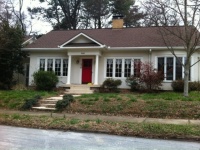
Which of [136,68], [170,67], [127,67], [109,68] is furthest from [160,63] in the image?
[109,68]

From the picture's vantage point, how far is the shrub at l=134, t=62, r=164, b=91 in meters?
16.6

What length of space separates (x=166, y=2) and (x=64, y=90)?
9.25 metres

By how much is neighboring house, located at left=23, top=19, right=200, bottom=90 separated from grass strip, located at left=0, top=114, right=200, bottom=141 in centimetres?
933

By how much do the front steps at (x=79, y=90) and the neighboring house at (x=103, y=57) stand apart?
2.69ft

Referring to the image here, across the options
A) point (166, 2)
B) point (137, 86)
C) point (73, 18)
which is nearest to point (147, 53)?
point (137, 86)

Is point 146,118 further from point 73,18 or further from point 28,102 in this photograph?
point 73,18

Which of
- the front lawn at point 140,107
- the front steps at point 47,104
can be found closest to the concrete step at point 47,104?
the front steps at point 47,104

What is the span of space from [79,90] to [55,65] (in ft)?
12.8

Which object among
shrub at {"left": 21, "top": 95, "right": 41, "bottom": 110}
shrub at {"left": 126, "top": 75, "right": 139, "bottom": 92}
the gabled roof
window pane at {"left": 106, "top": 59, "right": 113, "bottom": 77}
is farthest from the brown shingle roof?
shrub at {"left": 21, "top": 95, "right": 41, "bottom": 110}

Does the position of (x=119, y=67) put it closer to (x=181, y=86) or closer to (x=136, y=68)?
(x=136, y=68)

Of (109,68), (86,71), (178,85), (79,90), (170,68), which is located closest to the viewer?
(178,85)

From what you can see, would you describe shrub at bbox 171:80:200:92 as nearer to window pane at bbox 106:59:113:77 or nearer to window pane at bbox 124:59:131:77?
window pane at bbox 124:59:131:77

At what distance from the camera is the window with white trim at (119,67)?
19156 millimetres

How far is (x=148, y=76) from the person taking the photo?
54.4ft
